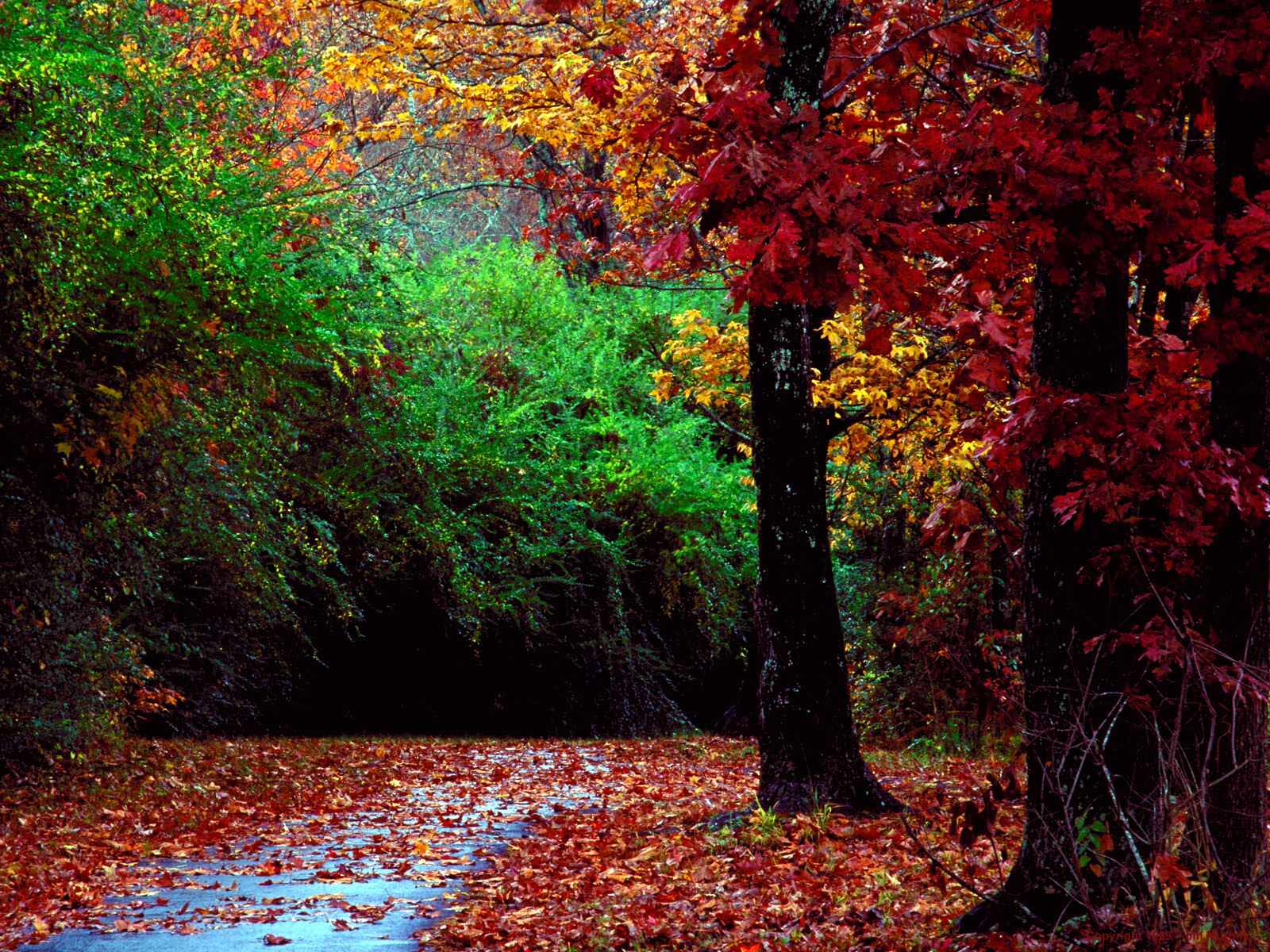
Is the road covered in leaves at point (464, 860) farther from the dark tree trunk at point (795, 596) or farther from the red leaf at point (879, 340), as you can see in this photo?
the red leaf at point (879, 340)

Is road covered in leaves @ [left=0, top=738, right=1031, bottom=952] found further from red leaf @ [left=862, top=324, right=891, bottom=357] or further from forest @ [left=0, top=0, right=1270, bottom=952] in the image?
red leaf @ [left=862, top=324, right=891, bottom=357]

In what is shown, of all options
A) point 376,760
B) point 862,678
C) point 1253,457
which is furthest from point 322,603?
point 1253,457

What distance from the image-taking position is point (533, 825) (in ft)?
39.3

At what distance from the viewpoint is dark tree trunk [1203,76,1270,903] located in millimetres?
6441

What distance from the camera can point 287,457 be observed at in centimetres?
1664

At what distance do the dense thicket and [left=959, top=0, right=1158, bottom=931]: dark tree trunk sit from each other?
7.13m

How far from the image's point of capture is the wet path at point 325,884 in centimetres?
727

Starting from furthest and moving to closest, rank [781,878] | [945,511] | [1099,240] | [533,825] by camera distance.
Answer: [533,825], [781,878], [945,511], [1099,240]

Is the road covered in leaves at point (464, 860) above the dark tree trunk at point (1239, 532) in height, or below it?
below

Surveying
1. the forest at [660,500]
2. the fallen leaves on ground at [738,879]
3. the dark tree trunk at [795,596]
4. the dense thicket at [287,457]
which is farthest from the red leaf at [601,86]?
the dense thicket at [287,457]

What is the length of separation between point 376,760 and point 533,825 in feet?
16.4

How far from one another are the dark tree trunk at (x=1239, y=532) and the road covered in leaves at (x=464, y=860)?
101cm

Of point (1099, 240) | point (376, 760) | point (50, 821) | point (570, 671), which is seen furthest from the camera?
point (570, 671)

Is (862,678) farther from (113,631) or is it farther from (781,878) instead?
(781,878)
